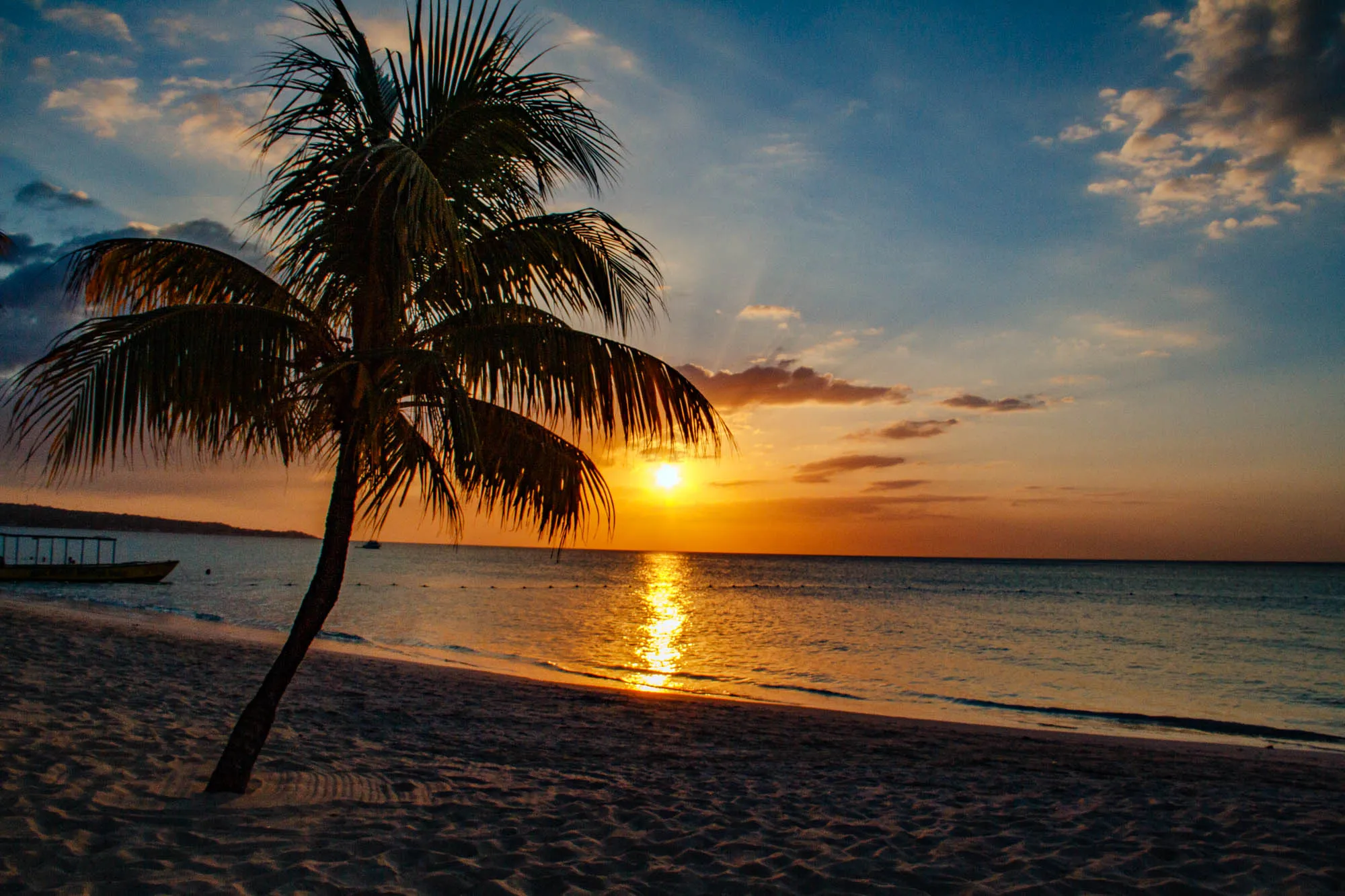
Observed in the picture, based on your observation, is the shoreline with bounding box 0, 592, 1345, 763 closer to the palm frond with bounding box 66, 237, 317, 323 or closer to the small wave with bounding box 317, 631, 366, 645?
the small wave with bounding box 317, 631, 366, 645

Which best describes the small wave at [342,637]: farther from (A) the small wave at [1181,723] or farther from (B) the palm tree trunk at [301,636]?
(B) the palm tree trunk at [301,636]

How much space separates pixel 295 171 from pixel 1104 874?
262 inches

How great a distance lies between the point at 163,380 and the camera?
13.3 feet

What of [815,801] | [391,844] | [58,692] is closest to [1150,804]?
[815,801]

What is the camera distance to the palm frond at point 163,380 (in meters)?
3.90

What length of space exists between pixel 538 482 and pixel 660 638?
23497 mm

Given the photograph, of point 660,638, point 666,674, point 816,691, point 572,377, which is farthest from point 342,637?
point 572,377

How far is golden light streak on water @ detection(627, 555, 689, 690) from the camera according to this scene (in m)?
18.3

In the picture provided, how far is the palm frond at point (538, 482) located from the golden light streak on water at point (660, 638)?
10.6m

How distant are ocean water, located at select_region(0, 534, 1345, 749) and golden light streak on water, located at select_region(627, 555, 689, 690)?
0.51ft

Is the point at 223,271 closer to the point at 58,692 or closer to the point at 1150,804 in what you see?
the point at 58,692

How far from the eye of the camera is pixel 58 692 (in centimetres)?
840

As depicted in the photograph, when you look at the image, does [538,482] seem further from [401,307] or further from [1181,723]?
[1181,723]

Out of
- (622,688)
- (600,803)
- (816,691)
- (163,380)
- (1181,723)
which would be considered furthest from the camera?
(816,691)
